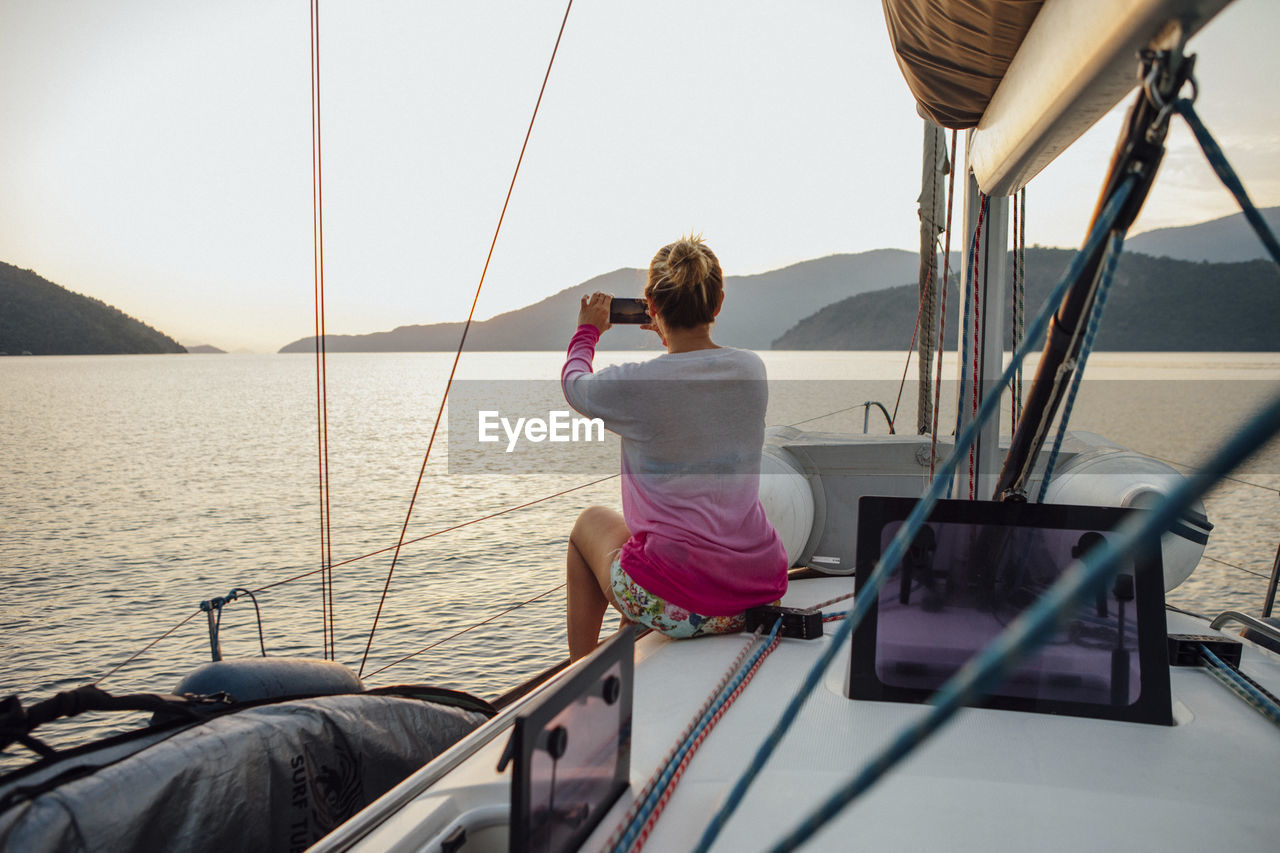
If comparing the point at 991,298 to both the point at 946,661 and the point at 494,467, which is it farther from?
the point at 494,467

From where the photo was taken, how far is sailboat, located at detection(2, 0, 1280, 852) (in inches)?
35.7

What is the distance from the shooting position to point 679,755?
4.15 ft

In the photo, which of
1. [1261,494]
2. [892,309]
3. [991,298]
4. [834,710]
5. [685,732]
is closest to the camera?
[685,732]

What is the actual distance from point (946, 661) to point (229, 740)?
112 centimetres

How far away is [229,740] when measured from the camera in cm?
117

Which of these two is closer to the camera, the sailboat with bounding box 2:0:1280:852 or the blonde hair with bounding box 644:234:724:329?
the sailboat with bounding box 2:0:1280:852

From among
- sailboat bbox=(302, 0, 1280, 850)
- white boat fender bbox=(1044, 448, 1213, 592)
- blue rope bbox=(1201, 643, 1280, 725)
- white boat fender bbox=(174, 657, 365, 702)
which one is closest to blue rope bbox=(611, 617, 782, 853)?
sailboat bbox=(302, 0, 1280, 850)

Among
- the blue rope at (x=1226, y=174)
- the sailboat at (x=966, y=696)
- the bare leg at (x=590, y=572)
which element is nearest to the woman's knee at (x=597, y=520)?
the bare leg at (x=590, y=572)

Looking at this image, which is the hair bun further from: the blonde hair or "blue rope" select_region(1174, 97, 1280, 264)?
"blue rope" select_region(1174, 97, 1280, 264)

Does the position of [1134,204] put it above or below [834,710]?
above

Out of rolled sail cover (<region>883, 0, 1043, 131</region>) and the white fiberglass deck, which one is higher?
rolled sail cover (<region>883, 0, 1043, 131</region>)

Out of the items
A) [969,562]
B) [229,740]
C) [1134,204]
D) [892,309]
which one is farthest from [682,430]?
[892,309]

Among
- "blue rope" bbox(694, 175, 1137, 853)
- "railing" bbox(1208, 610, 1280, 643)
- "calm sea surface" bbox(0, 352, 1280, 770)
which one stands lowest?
"calm sea surface" bbox(0, 352, 1280, 770)

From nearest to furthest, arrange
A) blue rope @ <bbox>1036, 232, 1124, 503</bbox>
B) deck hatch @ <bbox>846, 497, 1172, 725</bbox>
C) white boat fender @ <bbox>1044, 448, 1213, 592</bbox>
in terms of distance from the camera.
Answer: blue rope @ <bbox>1036, 232, 1124, 503</bbox> → deck hatch @ <bbox>846, 497, 1172, 725</bbox> → white boat fender @ <bbox>1044, 448, 1213, 592</bbox>
